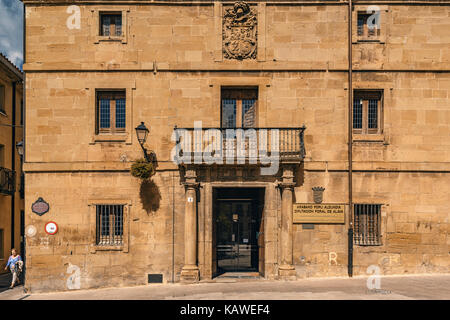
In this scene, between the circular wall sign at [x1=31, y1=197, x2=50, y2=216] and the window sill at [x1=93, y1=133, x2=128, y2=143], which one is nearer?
the circular wall sign at [x1=31, y1=197, x2=50, y2=216]

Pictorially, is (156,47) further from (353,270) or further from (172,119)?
(353,270)

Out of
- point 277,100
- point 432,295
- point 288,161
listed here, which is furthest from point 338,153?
point 432,295

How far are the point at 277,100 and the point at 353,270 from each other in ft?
20.8

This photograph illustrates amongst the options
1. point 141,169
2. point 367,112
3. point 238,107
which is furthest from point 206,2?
point 367,112

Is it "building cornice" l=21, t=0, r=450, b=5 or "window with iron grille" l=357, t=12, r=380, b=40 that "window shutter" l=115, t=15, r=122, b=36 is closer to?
"building cornice" l=21, t=0, r=450, b=5

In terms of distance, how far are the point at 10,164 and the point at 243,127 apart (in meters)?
13.1

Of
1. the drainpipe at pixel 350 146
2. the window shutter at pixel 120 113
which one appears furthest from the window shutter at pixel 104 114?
the drainpipe at pixel 350 146

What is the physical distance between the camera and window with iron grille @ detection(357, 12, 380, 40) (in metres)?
12.4

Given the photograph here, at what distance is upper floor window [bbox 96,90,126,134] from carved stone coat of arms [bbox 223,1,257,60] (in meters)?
4.07

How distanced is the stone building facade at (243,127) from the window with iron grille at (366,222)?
0.03 m

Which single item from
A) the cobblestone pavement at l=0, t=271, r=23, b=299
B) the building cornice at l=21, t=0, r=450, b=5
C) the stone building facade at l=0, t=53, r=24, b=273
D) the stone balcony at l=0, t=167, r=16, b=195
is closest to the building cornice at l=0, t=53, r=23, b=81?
the stone building facade at l=0, t=53, r=24, b=273

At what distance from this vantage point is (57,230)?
12055 mm

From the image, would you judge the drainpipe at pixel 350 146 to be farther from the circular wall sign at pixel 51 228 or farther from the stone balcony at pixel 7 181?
the stone balcony at pixel 7 181

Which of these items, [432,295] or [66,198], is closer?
[432,295]
